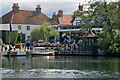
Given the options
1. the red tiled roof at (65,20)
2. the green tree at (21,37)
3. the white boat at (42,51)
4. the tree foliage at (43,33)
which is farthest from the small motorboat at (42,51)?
the red tiled roof at (65,20)

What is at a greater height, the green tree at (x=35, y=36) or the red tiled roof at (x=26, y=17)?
the red tiled roof at (x=26, y=17)

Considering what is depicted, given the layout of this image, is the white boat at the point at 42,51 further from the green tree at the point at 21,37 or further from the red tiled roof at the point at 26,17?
the red tiled roof at the point at 26,17

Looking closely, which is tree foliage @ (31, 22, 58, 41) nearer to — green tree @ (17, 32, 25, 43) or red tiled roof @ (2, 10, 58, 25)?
green tree @ (17, 32, 25, 43)

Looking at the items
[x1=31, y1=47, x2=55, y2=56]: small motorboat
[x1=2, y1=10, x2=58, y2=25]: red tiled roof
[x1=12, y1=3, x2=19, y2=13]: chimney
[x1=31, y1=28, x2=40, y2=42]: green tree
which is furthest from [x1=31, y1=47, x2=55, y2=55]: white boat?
[x1=12, y1=3, x2=19, y2=13]: chimney

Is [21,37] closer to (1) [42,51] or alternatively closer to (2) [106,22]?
(1) [42,51]

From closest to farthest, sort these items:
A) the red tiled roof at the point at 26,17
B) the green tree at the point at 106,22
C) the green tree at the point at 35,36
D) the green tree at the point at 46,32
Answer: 1. the green tree at the point at 106,22
2. the green tree at the point at 46,32
3. the green tree at the point at 35,36
4. the red tiled roof at the point at 26,17

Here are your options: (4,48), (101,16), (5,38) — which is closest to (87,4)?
(101,16)

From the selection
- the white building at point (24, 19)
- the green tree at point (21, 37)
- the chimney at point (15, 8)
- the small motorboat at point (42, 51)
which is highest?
the chimney at point (15, 8)

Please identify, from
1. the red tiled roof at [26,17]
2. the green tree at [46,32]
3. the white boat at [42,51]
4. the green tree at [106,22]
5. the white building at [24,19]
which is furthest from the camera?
the red tiled roof at [26,17]

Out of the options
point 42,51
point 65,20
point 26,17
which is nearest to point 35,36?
point 26,17

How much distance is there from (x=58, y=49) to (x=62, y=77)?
24.2 meters

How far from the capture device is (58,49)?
4534 cm

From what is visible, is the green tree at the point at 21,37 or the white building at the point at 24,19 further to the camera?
the white building at the point at 24,19

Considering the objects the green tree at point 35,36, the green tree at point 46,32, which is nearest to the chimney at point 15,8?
the green tree at point 35,36
